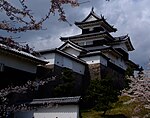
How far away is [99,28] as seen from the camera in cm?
3650

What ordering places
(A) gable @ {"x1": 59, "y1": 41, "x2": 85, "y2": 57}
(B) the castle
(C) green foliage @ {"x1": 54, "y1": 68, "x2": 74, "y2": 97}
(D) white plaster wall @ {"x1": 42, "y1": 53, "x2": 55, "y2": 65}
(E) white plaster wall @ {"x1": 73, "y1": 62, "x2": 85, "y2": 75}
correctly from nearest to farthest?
1. (C) green foliage @ {"x1": 54, "y1": 68, "x2": 74, "y2": 97}
2. (D) white plaster wall @ {"x1": 42, "y1": 53, "x2": 55, "y2": 65}
3. (B) the castle
4. (E) white plaster wall @ {"x1": 73, "y1": 62, "x2": 85, "y2": 75}
5. (A) gable @ {"x1": 59, "y1": 41, "x2": 85, "y2": 57}

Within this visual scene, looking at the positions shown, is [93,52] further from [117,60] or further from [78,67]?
[117,60]

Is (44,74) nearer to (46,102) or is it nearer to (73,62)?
(73,62)

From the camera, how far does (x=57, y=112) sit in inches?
569

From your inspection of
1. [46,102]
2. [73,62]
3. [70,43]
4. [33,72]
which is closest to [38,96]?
[33,72]

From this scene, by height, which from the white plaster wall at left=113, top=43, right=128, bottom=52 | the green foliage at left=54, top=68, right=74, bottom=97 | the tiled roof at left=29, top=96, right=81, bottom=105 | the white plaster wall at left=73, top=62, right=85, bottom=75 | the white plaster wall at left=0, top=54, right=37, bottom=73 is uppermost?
the white plaster wall at left=113, top=43, right=128, bottom=52

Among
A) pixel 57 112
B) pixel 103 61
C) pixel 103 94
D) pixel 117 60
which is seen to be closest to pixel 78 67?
pixel 103 61

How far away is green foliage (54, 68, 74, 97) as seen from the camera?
71.5 ft

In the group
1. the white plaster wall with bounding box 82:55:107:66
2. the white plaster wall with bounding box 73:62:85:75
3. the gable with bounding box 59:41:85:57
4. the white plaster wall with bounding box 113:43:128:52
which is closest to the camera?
the white plaster wall with bounding box 73:62:85:75

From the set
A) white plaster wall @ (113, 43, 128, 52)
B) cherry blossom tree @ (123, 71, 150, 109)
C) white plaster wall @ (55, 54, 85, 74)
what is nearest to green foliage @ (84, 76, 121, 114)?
white plaster wall @ (55, 54, 85, 74)

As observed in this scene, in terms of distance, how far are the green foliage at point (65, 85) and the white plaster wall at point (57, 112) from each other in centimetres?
654

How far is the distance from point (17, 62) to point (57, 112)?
270 inches

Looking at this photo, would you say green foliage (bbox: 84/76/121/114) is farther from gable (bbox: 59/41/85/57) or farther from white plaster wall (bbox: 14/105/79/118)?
gable (bbox: 59/41/85/57)

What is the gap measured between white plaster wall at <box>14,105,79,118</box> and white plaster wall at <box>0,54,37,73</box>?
209 inches
